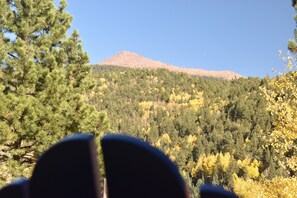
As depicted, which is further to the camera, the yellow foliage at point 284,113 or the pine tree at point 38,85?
the pine tree at point 38,85

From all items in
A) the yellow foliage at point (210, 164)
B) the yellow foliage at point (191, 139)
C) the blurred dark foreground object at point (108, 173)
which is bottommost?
the yellow foliage at point (210, 164)

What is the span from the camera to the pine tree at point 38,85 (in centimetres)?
1295

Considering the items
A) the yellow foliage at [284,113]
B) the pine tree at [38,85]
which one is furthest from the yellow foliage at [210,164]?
the yellow foliage at [284,113]

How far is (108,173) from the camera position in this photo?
1066 mm

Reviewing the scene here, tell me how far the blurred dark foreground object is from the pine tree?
12.1 metres

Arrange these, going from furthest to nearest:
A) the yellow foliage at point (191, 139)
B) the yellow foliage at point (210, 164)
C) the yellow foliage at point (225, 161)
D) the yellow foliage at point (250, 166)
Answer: the yellow foliage at point (191, 139)
the yellow foliage at point (210, 164)
the yellow foliage at point (225, 161)
the yellow foliage at point (250, 166)

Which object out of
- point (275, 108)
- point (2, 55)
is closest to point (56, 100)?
point (2, 55)

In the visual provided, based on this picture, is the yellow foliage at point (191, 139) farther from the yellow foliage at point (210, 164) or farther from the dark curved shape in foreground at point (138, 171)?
the dark curved shape in foreground at point (138, 171)

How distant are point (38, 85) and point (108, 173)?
547 inches

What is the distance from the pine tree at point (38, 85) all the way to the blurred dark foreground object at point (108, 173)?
12.1 metres

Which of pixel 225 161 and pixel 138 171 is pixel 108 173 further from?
pixel 225 161

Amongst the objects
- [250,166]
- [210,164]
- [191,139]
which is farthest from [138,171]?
[191,139]

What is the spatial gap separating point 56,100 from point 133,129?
182 m

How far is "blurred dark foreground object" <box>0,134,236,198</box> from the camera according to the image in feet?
3.22
